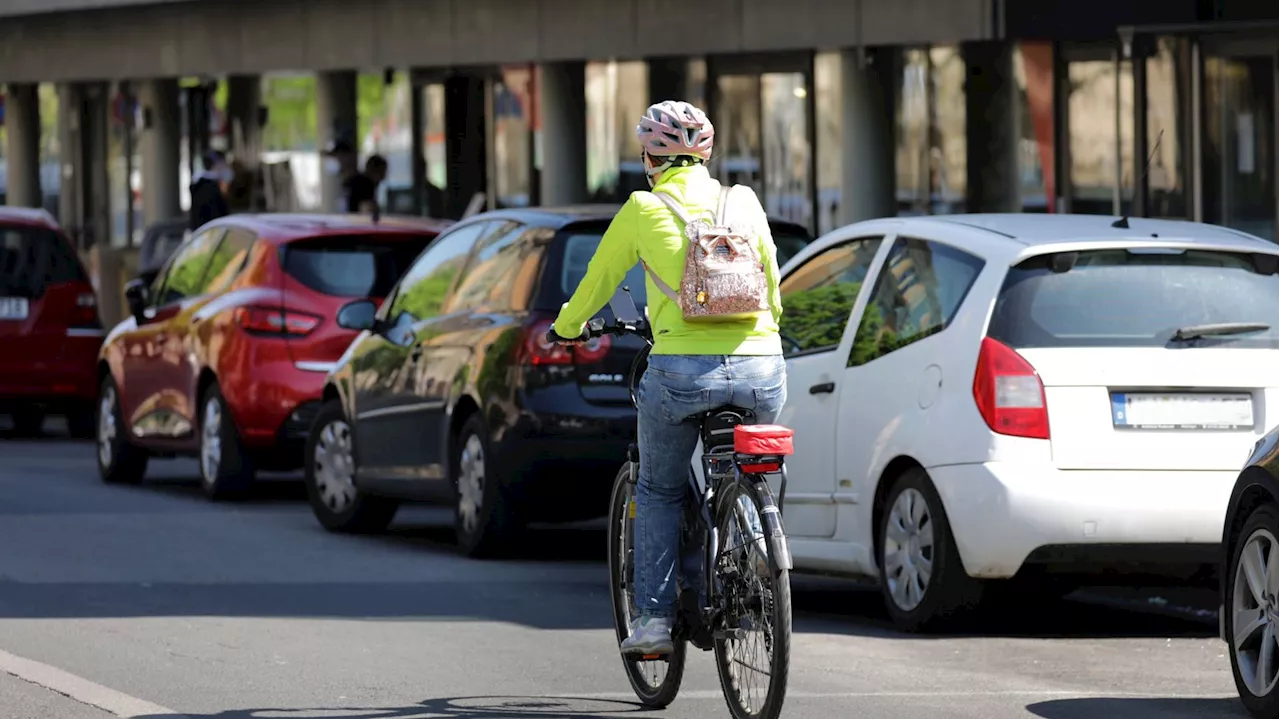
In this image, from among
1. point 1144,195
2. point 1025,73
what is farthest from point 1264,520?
point 1025,73

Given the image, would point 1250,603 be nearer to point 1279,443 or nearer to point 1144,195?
point 1279,443

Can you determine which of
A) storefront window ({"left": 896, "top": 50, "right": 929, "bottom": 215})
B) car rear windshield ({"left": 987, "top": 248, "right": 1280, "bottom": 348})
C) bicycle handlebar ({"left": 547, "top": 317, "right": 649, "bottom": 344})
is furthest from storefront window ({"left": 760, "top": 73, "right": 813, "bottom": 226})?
bicycle handlebar ({"left": 547, "top": 317, "right": 649, "bottom": 344})

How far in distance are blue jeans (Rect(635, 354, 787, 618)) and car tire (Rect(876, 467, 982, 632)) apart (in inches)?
83.0

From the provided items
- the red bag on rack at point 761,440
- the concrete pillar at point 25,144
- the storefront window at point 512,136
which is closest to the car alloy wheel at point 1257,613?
the red bag on rack at point 761,440

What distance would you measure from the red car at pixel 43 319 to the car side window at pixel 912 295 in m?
11.9

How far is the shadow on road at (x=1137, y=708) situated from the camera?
8.20 meters

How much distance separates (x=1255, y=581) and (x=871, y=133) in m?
17.3

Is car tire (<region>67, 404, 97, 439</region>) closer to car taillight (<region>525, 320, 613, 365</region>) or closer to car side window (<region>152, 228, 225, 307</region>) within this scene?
car side window (<region>152, 228, 225, 307</region>)

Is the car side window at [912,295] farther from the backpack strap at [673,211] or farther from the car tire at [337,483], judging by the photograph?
the car tire at [337,483]

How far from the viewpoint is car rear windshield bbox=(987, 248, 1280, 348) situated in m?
9.99

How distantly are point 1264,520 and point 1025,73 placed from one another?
16257 mm

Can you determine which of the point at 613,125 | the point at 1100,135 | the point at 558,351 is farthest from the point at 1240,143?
the point at 558,351

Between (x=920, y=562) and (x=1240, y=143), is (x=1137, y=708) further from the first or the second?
(x=1240, y=143)

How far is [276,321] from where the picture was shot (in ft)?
52.4
